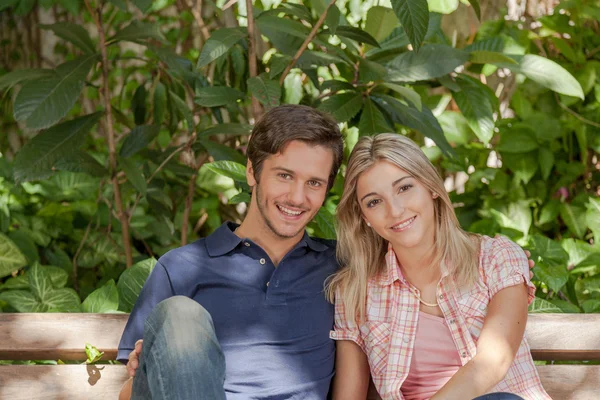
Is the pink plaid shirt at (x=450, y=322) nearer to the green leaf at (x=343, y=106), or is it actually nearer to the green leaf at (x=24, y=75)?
the green leaf at (x=343, y=106)

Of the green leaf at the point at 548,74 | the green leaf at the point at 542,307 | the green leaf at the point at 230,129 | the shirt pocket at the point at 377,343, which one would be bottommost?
the green leaf at the point at 542,307

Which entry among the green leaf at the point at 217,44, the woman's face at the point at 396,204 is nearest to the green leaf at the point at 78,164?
the green leaf at the point at 217,44

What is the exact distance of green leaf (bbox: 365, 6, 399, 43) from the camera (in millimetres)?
2283

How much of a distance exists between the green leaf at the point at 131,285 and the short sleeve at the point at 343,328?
0.65 meters

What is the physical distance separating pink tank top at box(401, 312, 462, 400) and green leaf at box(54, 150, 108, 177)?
1.17 m

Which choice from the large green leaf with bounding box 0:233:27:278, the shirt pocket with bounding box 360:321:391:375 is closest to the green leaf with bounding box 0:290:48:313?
the large green leaf with bounding box 0:233:27:278

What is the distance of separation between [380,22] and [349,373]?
1053 mm

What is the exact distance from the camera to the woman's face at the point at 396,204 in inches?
69.4

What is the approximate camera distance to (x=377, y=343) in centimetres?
184

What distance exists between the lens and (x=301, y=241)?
1923mm

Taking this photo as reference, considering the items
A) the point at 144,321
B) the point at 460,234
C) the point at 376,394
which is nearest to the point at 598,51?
the point at 460,234

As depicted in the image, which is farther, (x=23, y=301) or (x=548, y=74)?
(x=23, y=301)

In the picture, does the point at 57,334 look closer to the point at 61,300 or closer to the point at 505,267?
the point at 61,300

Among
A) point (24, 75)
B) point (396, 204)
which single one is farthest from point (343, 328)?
point (24, 75)
